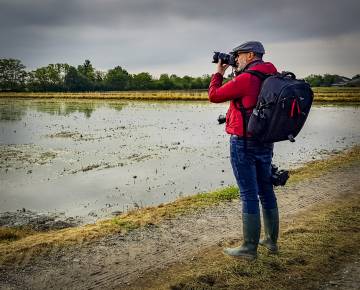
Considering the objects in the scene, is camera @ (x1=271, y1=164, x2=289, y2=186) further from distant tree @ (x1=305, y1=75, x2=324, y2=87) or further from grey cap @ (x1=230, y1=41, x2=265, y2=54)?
distant tree @ (x1=305, y1=75, x2=324, y2=87)

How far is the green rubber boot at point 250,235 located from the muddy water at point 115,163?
4.57 meters

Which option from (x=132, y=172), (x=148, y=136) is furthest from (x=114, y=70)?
(x=132, y=172)

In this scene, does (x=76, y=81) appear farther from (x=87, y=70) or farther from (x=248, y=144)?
(x=248, y=144)

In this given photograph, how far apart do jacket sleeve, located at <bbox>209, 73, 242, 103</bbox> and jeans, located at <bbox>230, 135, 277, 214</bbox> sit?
53 centimetres

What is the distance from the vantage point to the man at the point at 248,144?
4570mm

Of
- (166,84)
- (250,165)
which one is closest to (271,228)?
(250,165)

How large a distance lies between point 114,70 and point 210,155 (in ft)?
472

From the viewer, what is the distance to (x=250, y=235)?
194 inches

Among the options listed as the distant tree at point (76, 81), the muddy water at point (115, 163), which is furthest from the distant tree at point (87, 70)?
the muddy water at point (115, 163)

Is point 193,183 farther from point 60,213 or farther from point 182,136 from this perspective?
point 182,136

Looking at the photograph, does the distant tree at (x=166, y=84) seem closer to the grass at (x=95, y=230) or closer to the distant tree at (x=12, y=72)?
the distant tree at (x=12, y=72)

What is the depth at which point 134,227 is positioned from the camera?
6.73 meters

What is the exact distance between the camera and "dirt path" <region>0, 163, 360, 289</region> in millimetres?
4758

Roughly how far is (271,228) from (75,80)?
130 m
